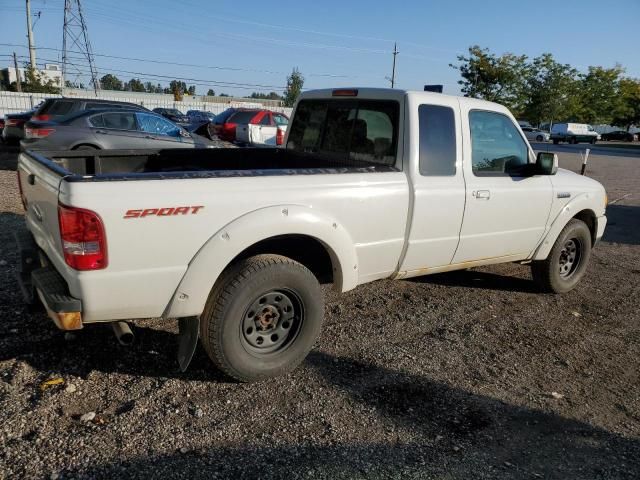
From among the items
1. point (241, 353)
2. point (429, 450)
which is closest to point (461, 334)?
point (429, 450)

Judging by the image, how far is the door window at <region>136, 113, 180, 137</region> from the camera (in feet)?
38.8

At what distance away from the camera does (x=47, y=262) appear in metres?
3.34

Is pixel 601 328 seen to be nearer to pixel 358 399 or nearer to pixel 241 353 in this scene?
pixel 358 399

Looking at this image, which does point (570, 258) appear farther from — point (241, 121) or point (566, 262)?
point (241, 121)

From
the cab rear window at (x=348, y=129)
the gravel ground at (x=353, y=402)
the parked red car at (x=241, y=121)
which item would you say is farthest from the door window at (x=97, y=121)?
the cab rear window at (x=348, y=129)

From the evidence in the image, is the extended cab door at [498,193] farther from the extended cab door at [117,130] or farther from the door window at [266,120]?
the door window at [266,120]

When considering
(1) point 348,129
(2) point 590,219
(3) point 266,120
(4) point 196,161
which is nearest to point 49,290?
(4) point 196,161

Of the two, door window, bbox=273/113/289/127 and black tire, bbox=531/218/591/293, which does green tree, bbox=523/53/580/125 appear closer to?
door window, bbox=273/113/289/127

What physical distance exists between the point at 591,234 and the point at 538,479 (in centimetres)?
403

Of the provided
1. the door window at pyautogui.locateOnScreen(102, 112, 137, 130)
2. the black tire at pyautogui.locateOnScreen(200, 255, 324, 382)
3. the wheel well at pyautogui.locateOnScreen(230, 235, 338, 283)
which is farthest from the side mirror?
the door window at pyautogui.locateOnScreen(102, 112, 137, 130)

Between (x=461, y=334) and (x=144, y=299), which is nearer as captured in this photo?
(x=144, y=299)

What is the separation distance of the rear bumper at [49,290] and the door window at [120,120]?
8522 millimetres

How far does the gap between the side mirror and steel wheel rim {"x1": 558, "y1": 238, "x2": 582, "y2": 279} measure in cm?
123

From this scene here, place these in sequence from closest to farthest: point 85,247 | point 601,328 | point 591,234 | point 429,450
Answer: point 85,247, point 429,450, point 601,328, point 591,234
